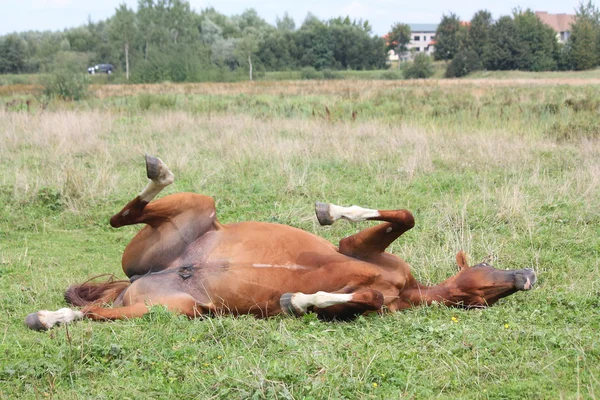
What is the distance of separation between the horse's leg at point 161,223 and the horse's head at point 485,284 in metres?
1.75

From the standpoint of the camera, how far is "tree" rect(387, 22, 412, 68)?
8534 cm

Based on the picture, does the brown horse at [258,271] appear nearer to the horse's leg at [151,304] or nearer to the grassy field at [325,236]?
the horse's leg at [151,304]

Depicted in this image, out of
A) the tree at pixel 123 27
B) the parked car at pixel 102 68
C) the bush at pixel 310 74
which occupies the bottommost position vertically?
the bush at pixel 310 74

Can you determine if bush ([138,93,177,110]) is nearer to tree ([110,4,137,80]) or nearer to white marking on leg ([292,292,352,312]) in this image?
white marking on leg ([292,292,352,312])

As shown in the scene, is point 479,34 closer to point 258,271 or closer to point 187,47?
point 187,47

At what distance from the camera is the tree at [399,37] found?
85.3m

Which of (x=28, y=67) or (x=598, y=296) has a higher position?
(x=28, y=67)

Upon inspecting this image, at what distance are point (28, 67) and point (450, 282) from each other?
226 feet

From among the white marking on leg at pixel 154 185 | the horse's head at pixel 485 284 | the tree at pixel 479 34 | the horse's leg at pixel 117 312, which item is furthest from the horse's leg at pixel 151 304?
the tree at pixel 479 34

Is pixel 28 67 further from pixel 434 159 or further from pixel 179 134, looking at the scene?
pixel 434 159

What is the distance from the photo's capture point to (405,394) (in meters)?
2.98

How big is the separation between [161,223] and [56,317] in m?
0.89

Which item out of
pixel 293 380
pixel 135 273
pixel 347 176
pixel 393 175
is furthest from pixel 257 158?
pixel 293 380

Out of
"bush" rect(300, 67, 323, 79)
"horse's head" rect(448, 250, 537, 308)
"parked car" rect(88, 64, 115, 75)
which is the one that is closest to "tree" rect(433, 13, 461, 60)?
"bush" rect(300, 67, 323, 79)
